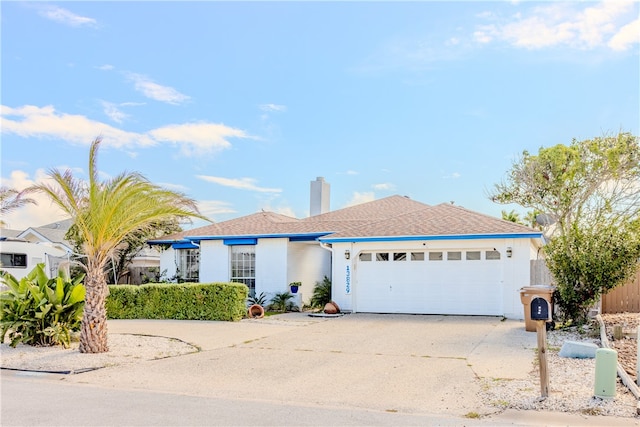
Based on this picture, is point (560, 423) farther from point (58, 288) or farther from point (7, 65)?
point (7, 65)

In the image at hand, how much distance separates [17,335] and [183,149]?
809cm

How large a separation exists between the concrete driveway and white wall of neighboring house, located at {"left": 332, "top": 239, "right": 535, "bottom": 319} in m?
1.45

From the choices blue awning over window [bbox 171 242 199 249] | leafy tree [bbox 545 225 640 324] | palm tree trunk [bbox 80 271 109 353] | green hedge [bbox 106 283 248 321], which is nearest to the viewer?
palm tree trunk [bbox 80 271 109 353]

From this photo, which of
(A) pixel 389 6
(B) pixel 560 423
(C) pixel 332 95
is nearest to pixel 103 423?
(B) pixel 560 423

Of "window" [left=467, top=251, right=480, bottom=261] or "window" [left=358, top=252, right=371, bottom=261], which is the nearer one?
"window" [left=467, top=251, right=480, bottom=261]

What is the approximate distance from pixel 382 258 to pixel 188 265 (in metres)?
8.80

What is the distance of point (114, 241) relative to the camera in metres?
10.6

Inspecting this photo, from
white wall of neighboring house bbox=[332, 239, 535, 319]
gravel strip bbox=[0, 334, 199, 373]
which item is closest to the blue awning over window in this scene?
white wall of neighboring house bbox=[332, 239, 535, 319]

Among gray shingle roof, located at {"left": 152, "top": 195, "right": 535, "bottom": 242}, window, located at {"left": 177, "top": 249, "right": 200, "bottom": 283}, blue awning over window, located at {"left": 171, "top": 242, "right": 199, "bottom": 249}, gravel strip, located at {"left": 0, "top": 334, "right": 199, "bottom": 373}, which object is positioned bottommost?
gravel strip, located at {"left": 0, "top": 334, "right": 199, "bottom": 373}

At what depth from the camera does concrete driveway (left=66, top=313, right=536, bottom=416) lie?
7.22 metres

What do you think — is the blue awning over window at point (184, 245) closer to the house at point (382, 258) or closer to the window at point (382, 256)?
the house at point (382, 258)

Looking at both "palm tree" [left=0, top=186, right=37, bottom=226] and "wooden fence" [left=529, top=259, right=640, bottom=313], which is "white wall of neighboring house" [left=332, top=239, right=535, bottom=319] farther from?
"palm tree" [left=0, top=186, right=37, bottom=226]

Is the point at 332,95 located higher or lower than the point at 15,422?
higher

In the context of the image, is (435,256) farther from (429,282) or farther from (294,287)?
(294,287)
